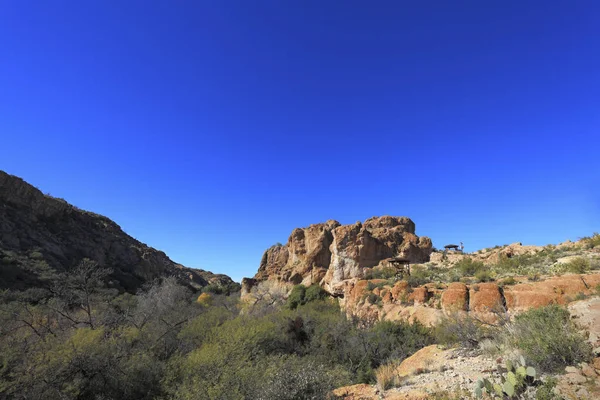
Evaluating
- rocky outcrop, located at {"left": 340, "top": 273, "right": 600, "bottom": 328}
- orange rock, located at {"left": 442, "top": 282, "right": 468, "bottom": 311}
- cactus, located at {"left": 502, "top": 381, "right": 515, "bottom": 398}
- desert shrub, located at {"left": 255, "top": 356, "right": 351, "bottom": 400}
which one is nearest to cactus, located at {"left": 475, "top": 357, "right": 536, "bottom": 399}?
cactus, located at {"left": 502, "top": 381, "right": 515, "bottom": 398}

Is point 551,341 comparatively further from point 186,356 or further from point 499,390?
point 186,356

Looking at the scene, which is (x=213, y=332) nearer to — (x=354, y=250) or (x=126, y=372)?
(x=126, y=372)

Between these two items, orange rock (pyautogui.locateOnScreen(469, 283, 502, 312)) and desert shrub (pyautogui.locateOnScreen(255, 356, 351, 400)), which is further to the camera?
orange rock (pyautogui.locateOnScreen(469, 283, 502, 312))

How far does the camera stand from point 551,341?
6715 mm

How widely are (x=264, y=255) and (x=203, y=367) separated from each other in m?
43.6

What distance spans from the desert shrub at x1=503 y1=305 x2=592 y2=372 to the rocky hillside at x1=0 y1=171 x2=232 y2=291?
35736mm

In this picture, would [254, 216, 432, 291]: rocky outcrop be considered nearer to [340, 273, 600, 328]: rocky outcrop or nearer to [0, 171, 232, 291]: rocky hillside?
[340, 273, 600, 328]: rocky outcrop

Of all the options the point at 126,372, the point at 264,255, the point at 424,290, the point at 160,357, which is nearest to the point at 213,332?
the point at 160,357

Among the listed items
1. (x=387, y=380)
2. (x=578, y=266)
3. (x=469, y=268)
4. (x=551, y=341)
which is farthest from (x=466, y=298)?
(x=551, y=341)

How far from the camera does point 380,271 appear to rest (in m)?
29.8

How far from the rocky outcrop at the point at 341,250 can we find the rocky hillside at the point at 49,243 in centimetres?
2303

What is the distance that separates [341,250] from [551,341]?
92.4 ft

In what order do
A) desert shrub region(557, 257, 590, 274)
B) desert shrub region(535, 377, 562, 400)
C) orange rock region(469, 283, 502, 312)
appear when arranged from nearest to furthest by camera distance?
desert shrub region(535, 377, 562, 400), orange rock region(469, 283, 502, 312), desert shrub region(557, 257, 590, 274)

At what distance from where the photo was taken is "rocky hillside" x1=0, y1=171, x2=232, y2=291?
30.7m
